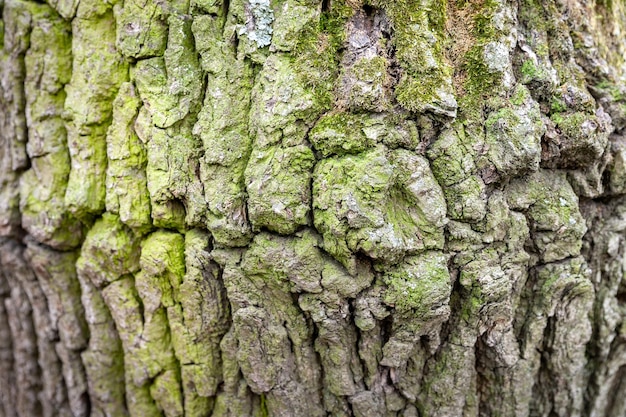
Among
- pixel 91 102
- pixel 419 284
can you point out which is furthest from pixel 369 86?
pixel 91 102

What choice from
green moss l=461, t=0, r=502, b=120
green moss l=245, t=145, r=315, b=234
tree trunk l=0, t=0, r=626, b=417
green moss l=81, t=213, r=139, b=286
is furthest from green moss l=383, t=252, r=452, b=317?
green moss l=81, t=213, r=139, b=286

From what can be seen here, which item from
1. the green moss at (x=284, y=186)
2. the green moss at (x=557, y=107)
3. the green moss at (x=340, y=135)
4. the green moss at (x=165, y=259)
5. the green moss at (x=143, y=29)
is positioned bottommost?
the green moss at (x=165, y=259)

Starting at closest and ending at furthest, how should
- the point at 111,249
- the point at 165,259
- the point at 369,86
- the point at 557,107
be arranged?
the point at 369,86
the point at 557,107
the point at 165,259
the point at 111,249

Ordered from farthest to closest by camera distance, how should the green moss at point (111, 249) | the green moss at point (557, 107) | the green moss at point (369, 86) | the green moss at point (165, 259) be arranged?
1. the green moss at point (111, 249)
2. the green moss at point (165, 259)
3. the green moss at point (557, 107)
4. the green moss at point (369, 86)

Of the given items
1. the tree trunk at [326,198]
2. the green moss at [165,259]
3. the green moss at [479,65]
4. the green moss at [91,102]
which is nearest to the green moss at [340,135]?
the tree trunk at [326,198]

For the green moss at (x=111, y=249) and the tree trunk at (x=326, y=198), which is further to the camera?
the green moss at (x=111, y=249)

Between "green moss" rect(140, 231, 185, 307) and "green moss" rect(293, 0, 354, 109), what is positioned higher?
"green moss" rect(293, 0, 354, 109)

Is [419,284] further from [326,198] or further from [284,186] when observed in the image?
[284,186]

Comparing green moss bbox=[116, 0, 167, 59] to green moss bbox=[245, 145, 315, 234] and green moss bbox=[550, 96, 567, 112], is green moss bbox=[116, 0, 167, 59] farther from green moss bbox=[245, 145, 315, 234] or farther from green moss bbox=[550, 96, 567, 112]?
green moss bbox=[550, 96, 567, 112]

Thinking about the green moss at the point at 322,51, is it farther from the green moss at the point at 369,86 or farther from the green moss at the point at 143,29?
the green moss at the point at 143,29

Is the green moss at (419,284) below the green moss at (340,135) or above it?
below
